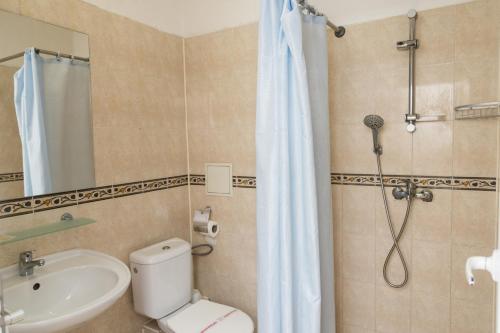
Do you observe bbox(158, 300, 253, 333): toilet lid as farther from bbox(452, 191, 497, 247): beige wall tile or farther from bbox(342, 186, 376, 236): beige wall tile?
bbox(452, 191, 497, 247): beige wall tile

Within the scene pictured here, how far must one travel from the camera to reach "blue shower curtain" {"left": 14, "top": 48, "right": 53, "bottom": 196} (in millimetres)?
1581

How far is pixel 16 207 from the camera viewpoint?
155 centimetres

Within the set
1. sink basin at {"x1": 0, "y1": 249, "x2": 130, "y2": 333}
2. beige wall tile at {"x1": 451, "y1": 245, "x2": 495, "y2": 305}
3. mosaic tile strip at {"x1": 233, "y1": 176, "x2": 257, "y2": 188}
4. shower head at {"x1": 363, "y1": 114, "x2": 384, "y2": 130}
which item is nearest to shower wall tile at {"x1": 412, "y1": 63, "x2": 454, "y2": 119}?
shower head at {"x1": 363, "y1": 114, "x2": 384, "y2": 130}

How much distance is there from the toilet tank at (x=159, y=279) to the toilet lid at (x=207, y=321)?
82mm

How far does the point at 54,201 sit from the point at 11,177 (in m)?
0.22

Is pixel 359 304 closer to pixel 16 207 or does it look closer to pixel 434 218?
pixel 434 218

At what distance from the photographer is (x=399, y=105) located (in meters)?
1.86

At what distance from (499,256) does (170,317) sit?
183 centimetres

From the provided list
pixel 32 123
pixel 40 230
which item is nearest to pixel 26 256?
pixel 40 230

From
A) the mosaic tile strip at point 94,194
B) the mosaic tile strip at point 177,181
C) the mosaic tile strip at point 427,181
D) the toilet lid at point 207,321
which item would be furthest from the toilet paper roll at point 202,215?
the mosaic tile strip at point 427,181

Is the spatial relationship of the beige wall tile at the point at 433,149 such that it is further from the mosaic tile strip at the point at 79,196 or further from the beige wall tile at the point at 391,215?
the mosaic tile strip at the point at 79,196

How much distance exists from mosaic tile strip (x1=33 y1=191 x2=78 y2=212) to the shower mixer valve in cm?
173

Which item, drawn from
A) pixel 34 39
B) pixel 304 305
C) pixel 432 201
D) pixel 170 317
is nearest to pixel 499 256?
pixel 304 305

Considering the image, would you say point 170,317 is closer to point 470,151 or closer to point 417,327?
point 417,327
